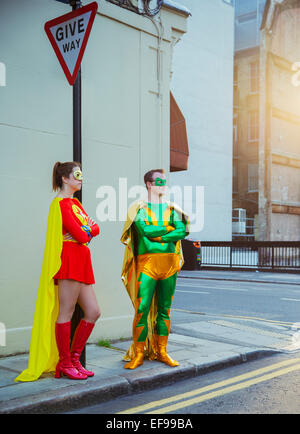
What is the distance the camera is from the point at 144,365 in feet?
17.6

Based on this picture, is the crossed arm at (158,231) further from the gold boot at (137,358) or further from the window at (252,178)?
the window at (252,178)

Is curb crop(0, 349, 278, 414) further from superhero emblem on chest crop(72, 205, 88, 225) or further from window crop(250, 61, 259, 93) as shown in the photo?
window crop(250, 61, 259, 93)

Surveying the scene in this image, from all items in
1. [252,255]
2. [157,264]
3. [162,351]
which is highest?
[157,264]

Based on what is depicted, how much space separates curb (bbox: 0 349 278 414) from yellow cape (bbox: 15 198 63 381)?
46 centimetres

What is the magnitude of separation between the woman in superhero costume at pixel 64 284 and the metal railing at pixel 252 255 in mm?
16932

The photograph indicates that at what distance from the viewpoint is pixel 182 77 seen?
3097 cm

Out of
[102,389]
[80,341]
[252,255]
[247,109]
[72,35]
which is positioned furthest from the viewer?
[247,109]

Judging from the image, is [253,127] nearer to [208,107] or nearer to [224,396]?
[208,107]

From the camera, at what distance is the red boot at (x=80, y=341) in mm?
4812

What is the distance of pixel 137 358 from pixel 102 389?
86 centimetres

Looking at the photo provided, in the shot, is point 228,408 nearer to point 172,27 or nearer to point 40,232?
point 40,232

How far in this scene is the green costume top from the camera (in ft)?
17.0

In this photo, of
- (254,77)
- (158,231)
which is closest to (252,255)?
(158,231)

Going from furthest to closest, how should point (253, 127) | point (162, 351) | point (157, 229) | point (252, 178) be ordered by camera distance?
point (252, 178) < point (253, 127) < point (162, 351) < point (157, 229)
